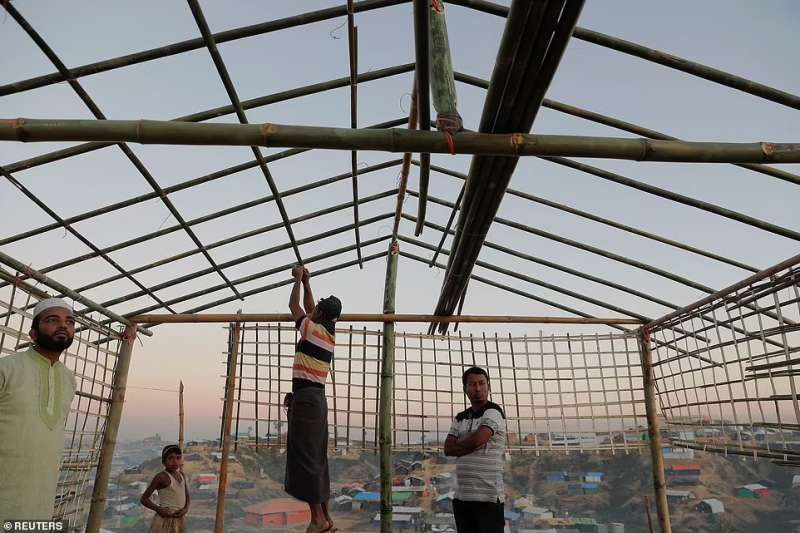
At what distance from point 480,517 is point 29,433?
94.0 inches

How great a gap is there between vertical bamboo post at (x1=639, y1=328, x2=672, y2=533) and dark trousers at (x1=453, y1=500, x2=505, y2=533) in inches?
157

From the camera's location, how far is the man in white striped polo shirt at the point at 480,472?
2.97m

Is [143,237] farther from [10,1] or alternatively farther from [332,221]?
[10,1]

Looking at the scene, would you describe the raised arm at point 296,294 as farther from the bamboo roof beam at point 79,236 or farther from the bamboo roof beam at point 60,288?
the bamboo roof beam at point 60,288

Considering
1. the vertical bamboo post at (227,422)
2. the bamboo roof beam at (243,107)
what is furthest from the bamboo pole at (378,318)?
the bamboo roof beam at (243,107)

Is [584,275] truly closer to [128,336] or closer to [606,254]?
[606,254]

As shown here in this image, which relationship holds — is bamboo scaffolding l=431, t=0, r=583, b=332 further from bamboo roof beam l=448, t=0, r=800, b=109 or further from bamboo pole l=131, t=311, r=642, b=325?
bamboo pole l=131, t=311, r=642, b=325

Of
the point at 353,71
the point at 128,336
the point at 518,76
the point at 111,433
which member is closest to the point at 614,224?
the point at 353,71

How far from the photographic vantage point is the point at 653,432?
6.25m

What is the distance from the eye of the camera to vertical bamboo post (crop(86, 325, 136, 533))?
5.48m

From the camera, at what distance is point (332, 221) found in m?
5.99

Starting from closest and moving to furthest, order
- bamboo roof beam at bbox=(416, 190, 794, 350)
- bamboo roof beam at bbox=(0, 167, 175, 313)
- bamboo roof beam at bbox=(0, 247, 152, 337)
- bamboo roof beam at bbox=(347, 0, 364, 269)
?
bamboo roof beam at bbox=(347, 0, 364, 269), bamboo roof beam at bbox=(0, 167, 175, 313), bamboo roof beam at bbox=(0, 247, 152, 337), bamboo roof beam at bbox=(416, 190, 794, 350)

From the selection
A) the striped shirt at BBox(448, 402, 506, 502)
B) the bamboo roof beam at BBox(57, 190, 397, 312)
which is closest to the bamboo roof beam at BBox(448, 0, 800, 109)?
the striped shirt at BBox(448, 402, 506, 502)

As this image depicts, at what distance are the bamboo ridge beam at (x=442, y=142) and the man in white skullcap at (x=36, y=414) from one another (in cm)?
100
